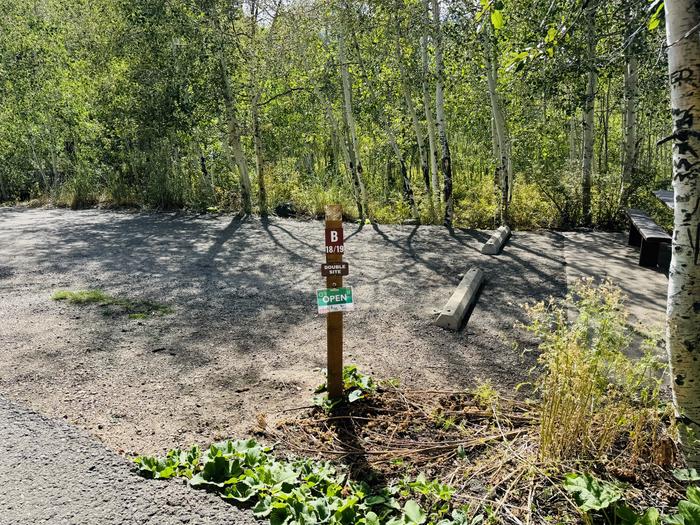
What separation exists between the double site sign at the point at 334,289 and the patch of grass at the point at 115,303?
272 centimetres

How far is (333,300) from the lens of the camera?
3381mm

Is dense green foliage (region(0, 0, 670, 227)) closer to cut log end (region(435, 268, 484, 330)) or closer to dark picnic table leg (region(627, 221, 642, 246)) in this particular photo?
dark picnic table leg (region(627, 221, 642, 246))

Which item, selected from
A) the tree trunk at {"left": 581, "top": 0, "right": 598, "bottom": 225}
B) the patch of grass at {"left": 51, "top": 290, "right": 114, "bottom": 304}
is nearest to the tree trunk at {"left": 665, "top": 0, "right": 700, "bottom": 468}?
the patch of grass at {"left": 51, "top": 290, "right": 114, "bottom": 304}

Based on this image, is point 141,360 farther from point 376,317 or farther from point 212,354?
point 376,317

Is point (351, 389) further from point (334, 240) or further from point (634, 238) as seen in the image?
point (634, 238)

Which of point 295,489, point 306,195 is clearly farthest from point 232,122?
point 295,489

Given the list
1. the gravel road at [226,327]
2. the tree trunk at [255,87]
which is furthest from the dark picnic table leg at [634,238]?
the tree trunk at [255,87]

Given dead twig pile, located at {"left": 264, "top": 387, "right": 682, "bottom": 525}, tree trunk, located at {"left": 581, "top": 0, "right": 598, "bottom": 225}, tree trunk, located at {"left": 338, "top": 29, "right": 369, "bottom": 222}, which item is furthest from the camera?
tree trunk, located at {"left": 338, "top": 29, "right": 369, "bottom": 222}

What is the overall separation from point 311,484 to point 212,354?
6.97 feet

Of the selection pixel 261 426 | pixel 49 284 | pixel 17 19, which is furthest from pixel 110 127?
pixel 261 426

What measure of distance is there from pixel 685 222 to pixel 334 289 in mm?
1928

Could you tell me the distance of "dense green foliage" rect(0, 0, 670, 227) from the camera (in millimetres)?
10008

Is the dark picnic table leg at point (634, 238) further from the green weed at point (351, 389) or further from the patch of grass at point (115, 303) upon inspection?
the patch of grass at point (115, 303)

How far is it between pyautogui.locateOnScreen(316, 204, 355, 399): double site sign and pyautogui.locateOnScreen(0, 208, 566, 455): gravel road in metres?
0.51
